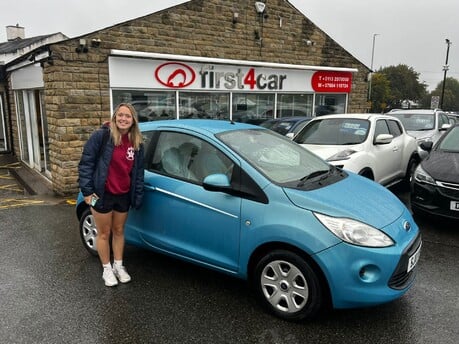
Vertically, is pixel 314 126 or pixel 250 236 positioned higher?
pixel 314 126

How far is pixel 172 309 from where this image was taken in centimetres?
340

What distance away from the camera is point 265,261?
10.4ft

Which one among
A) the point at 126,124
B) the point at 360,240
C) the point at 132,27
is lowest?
the point at 360,240

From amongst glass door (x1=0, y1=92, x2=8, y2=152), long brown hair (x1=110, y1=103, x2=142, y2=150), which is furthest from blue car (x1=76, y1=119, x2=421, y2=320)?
glass door (x1=0, y1=92, x2=8, y2=152)

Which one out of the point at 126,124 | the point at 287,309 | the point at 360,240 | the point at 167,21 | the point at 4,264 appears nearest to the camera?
the point at 360,240

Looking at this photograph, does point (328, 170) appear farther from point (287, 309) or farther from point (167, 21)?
point (167, 21)

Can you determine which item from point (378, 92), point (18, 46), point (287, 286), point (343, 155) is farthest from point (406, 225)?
point (378, 92)

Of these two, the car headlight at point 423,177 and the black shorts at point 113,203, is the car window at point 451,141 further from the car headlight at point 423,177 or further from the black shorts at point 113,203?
the black shorts at point 113,203

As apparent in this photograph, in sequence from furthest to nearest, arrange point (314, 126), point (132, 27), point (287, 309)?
point (132, 27)
point (314, 126)
point (287, 309)

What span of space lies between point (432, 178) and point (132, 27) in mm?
6270

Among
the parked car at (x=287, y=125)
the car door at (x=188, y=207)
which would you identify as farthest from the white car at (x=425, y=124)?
the car door at (x=188, y=207)

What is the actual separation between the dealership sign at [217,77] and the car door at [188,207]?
467cm

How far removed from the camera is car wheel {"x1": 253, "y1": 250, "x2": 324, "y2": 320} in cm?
299

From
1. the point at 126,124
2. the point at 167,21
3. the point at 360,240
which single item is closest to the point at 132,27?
the point at 167,21
